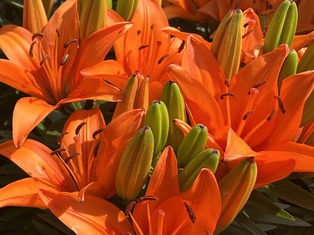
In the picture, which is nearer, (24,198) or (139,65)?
(24,198)

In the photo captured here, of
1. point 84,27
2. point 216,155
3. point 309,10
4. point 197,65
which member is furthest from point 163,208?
point 309,10

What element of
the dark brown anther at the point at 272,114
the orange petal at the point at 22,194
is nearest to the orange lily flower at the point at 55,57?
the orange petal at the point at 22,194

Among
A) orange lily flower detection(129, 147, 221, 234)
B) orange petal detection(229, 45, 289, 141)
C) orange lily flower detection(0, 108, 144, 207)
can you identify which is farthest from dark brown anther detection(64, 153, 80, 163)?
orange petal detection(229, 45, 289, 141)

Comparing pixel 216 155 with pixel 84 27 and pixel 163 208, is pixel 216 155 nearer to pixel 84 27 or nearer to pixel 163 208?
pixel 163 208

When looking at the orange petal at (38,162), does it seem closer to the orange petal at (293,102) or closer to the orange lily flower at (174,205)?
the orange lily flower at (174,205)

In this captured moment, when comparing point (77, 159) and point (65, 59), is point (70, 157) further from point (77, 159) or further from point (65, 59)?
point (65, 59)

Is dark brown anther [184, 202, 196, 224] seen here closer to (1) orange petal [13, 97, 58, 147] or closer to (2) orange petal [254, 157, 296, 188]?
(2) orange petal [254, 157, 296, 188]
